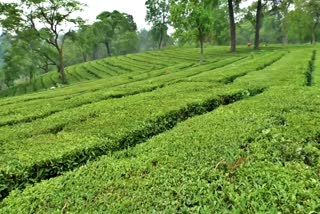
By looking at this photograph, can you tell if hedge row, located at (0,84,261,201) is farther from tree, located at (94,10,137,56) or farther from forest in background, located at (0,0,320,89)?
tree, located at (94,10,137,56)

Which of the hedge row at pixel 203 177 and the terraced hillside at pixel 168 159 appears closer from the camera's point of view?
the hedge row at pixel 203 177

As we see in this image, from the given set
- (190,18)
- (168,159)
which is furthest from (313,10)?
(168,159)

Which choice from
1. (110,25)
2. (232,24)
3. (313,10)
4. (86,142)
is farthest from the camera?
(110,25)

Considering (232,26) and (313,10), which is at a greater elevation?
(313,10)

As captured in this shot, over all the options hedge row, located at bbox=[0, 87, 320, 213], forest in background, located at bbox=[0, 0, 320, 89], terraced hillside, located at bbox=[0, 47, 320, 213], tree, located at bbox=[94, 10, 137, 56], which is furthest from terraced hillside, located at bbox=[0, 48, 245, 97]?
hedge row, located at bbox=[0, 87, 320, 213]

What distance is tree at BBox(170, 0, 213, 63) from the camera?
33.7 metres

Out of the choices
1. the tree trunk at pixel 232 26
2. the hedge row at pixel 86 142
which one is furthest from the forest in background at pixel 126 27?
the hedge row at pixel 86 142

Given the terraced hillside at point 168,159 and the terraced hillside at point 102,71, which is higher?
the terraced hillside at point 168,159

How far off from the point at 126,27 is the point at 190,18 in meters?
54.0

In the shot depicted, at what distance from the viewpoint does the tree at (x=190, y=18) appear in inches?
1326

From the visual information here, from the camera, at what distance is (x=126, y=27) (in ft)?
281

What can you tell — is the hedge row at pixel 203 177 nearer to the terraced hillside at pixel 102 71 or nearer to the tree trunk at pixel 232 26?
the tree trunk at pixel 232 26

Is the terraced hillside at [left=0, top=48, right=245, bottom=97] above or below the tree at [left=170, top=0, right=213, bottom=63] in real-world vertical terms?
below

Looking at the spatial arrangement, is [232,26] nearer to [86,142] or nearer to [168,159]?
[86,142]
